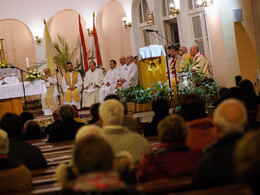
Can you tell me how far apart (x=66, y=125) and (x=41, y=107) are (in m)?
9.03

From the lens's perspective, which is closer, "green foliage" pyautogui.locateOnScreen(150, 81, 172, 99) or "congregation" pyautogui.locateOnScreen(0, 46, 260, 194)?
"congregation" pyautogui.locateOnScreen(0, 46, 260, 194)

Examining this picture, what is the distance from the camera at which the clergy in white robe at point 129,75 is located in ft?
38.9

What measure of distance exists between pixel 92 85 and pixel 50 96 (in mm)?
1229

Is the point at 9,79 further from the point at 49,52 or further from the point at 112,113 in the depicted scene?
the point at 112,113

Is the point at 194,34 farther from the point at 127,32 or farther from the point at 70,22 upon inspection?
the point at 70,22

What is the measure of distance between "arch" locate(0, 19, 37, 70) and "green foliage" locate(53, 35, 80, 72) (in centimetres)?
111

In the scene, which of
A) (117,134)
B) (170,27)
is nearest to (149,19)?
(170,27)

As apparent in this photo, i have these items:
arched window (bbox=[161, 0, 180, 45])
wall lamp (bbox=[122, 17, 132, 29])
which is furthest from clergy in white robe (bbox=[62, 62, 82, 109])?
arched window (bbox=[161, 0, 180, 45])

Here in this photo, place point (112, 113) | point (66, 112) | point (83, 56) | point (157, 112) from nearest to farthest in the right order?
point (112, 113) < point (157, 112) < point (66, 112) < point (83, 56)

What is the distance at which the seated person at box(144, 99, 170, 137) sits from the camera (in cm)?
557

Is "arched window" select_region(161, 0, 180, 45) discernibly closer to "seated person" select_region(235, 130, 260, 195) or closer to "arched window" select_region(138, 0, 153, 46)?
"arched window" select_region(138, 0, 153, 46)

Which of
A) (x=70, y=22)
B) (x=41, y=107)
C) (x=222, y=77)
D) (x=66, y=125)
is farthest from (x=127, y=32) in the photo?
(x=66, y=125)

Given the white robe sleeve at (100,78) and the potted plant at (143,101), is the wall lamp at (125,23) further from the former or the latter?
the potted plant at (143,101)

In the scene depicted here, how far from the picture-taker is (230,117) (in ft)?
8.62
